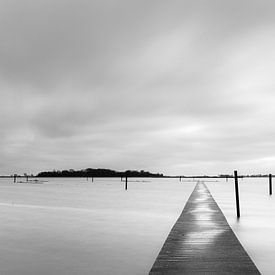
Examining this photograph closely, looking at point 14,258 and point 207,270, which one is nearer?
point 207,270

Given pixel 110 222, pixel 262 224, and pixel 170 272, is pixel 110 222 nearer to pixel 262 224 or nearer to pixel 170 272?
pixel 262 224

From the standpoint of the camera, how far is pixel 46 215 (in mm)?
19078

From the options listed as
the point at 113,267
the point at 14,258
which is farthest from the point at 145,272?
the point at 14,258

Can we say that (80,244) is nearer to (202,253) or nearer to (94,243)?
(94,243)

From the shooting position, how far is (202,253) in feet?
27.6

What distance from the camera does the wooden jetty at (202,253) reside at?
717cm

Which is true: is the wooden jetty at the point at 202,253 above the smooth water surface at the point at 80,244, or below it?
above

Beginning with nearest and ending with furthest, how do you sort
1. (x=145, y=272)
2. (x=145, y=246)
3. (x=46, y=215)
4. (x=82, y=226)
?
(x=145, y=272) → (x=145, y=246) → (x=82, y=226) → (x=46, y=215)

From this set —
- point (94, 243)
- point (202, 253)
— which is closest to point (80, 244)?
point (94, 243)

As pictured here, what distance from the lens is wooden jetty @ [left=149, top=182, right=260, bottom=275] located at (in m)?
7.17

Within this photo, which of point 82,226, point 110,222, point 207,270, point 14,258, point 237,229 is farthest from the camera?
point 110,222

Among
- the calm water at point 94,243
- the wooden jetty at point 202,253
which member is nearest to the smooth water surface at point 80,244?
the calm water at point 94,243

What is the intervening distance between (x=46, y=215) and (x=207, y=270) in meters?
13.5

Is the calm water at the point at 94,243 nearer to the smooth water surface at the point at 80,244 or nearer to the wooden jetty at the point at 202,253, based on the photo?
the smooth water surface at the point at 80,244
